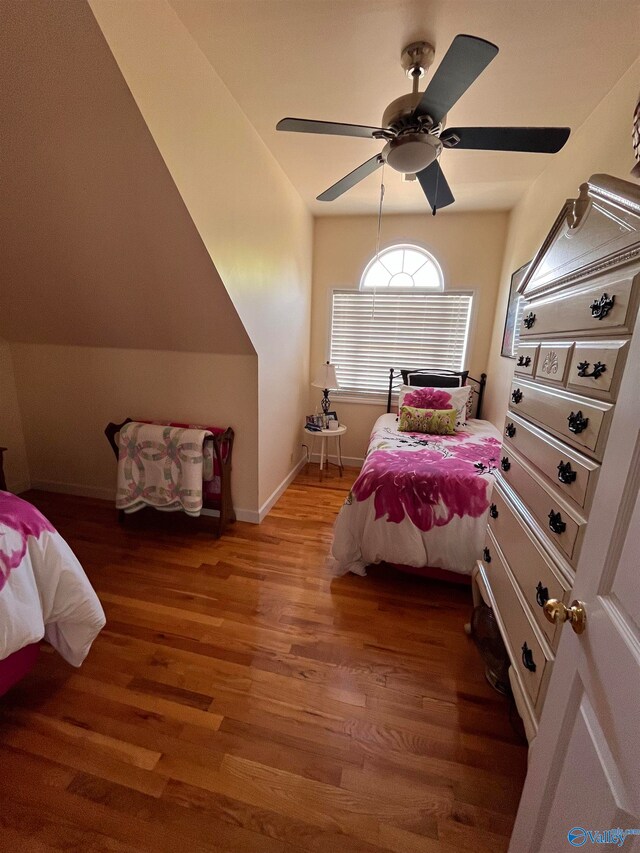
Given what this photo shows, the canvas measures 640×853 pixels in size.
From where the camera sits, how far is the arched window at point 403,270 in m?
3.51

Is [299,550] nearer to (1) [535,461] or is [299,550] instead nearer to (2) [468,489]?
(2) [468,489]

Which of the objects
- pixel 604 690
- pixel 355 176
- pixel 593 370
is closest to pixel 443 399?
pixel 355 176

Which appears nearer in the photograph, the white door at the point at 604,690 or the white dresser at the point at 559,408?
the white door at the point at 604,690

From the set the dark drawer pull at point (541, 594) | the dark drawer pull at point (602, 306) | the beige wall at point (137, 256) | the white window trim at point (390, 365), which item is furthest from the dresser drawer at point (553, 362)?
the white window trim at point (390, 365)

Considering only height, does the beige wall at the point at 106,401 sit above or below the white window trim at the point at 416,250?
below

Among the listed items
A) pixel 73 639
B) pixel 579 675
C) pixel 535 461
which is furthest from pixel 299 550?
pixel 579 675

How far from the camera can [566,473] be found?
36.8 inches

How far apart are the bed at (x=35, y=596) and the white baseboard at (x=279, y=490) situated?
1.41m

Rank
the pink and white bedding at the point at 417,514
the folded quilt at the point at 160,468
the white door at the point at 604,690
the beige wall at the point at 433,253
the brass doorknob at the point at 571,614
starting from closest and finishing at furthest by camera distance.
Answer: the white door at the point at 604,690, the brass doorknob at the point at 571,614, the pink and white bedding at the point at 417,514, the folded quilt at the point at 160,468, the beige wall at the point at 433,253

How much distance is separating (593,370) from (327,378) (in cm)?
266

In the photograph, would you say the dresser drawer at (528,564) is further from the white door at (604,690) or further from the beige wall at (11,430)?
the beige wall at (11,430)

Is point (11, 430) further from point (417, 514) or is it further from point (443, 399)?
point (443, 399)

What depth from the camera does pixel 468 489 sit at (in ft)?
6.22

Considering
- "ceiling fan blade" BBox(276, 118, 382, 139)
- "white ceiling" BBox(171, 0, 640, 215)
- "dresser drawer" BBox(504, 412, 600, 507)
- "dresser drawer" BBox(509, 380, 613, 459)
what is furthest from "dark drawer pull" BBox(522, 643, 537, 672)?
"white ceiling" BBox(171, 0, 640, 215)
